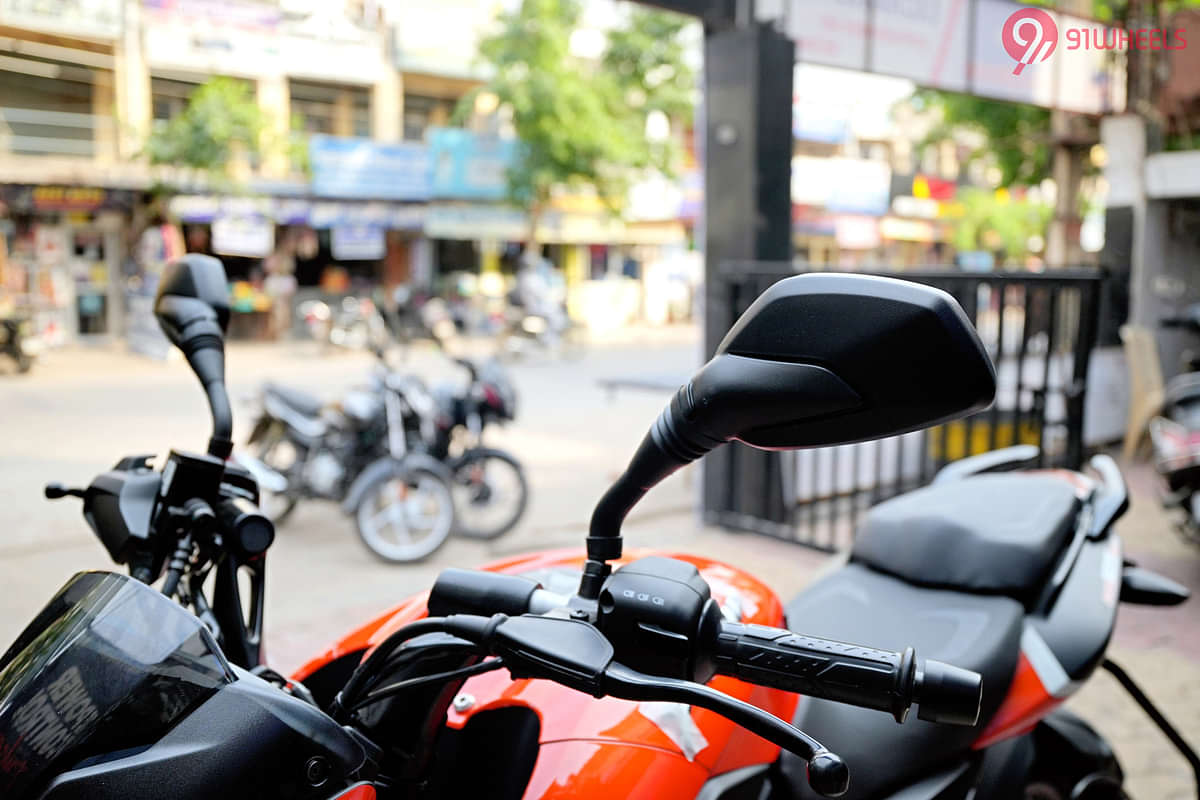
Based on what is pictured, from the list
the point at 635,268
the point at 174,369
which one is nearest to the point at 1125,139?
the point at 174,369

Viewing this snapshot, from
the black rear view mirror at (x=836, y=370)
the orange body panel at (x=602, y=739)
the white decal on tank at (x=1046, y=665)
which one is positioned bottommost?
the white decal on tank at (x=1046, y=665)

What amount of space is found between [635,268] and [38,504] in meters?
22.7

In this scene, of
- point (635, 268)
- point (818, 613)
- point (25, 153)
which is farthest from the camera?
point (635, 268)

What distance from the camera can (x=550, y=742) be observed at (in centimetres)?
125

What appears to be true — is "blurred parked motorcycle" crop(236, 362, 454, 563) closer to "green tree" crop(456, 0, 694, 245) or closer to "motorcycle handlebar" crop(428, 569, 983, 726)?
"motorcycle handlebar" crop(428, 569, 983, 726)

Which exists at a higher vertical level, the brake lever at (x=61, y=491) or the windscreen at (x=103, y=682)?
the brake lever at (x=61, y=491)

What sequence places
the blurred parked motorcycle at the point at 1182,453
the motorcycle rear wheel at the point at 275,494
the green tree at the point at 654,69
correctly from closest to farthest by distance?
the blurred parked motorcycle at the point at 1182,453 < the motorcycle rear wheel at the point at 275,494 < the green tree at the point at 654,69

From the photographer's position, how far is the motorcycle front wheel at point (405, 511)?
18.3 feet

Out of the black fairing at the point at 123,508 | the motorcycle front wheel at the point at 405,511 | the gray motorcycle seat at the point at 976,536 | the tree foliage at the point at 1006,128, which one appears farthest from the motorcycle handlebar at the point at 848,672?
the tree foliage at the point at 1006,128

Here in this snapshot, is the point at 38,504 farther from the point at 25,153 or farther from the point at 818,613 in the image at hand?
the point at 25,153

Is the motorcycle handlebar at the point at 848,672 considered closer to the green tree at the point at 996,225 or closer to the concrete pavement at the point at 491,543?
the concrete pavement at the point at 491,543

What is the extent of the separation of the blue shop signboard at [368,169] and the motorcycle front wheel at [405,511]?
640 inches

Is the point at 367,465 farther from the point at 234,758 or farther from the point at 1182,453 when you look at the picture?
the point at 234,758

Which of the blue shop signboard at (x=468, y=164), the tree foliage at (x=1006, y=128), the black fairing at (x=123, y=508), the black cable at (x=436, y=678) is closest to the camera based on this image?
the black cable at (x=436, y=678)
